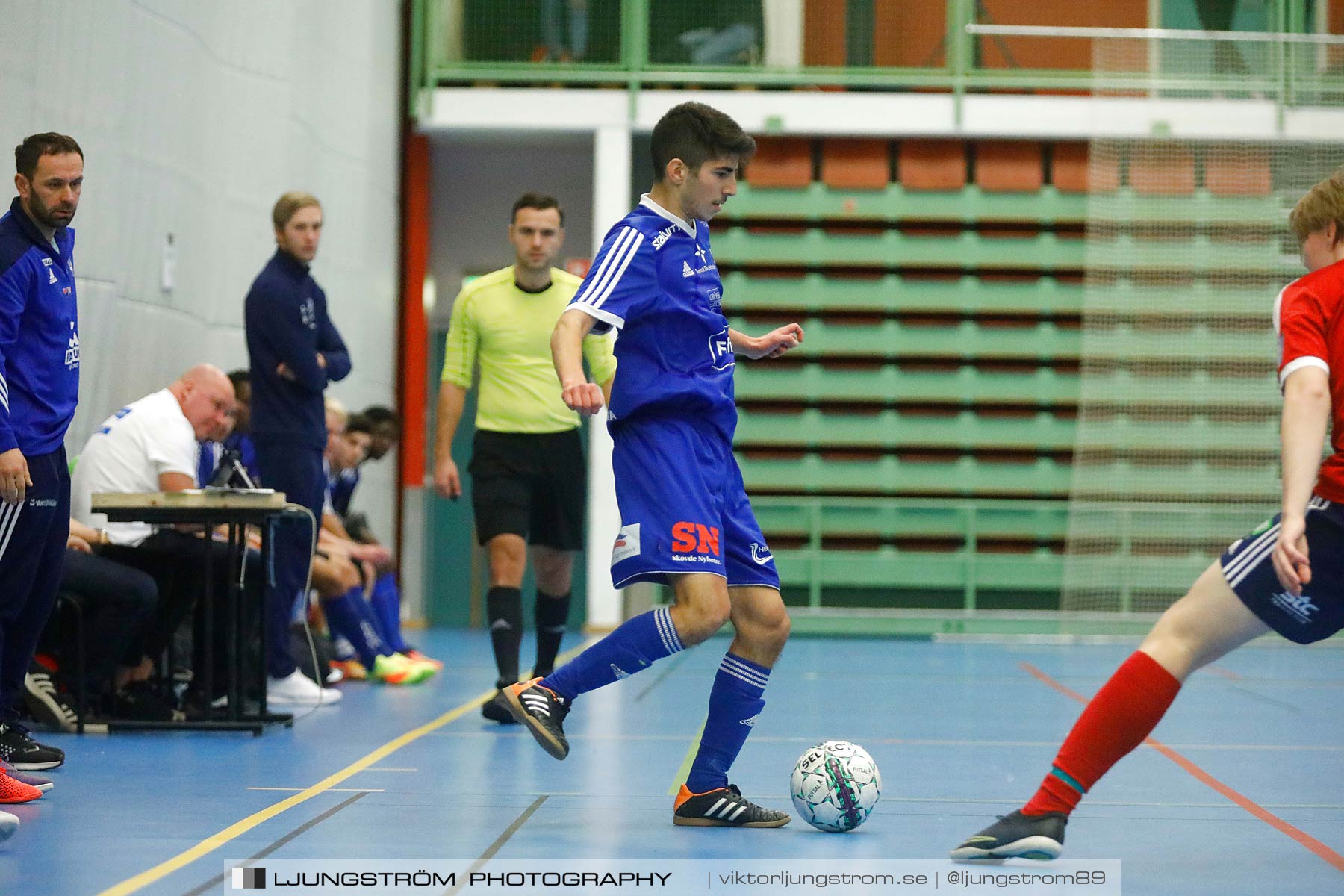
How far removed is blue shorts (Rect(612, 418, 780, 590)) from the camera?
3.46 metres

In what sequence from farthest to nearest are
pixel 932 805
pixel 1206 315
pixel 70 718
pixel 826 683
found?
pixel 1206 315
pixel 826 683
pixel 70 718
pixel 932 805

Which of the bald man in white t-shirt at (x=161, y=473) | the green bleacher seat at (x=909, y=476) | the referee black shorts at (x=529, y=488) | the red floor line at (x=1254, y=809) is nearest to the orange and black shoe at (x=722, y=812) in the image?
the red floor line at (x=1254, y=809)

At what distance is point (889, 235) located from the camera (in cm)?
1190

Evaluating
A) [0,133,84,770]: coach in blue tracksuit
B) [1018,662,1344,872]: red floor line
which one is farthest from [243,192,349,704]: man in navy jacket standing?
[1018,662,1344,872]: red floor line

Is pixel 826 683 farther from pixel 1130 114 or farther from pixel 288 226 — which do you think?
pixel 1130 114

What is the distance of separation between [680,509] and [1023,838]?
1.05m

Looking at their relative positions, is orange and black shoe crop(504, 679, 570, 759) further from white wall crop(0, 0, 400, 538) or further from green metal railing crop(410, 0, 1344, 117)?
green metal railing crop(410, 0, 1344, 117)

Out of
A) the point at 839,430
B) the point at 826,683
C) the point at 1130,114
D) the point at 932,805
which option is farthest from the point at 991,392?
the point at 932,805

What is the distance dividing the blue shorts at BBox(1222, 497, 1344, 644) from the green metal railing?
8916mm

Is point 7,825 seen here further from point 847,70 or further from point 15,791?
point 847,70

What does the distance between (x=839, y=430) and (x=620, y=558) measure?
8.46 m

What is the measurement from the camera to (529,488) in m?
5.79

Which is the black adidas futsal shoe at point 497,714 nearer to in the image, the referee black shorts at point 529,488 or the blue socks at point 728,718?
the referee black shorts at point 529,488

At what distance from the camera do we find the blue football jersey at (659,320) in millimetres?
3596
